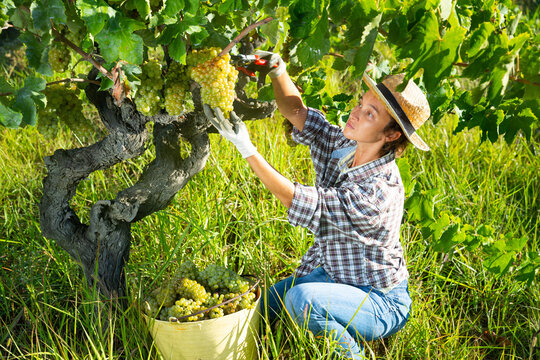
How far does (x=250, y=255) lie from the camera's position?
2.62 metres

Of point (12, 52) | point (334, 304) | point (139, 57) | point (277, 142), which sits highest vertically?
point (12, 52)

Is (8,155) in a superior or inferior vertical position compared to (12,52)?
inferior

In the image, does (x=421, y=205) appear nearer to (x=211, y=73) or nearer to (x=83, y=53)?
(x=211, y=73)

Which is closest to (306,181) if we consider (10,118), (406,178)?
(406,178)

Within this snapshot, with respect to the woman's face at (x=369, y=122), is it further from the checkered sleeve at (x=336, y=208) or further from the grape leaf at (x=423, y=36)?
the grape leaf at (x=423, y=36)

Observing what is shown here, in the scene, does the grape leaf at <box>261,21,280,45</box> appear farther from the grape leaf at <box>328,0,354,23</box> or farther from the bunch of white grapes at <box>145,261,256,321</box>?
the bunch of white grapes at <box>145,261,256,321</box>

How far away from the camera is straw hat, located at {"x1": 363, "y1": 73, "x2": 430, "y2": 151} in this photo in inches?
78.5

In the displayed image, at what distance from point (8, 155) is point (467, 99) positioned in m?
2.80

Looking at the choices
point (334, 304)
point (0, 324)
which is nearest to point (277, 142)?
point (334, 304)

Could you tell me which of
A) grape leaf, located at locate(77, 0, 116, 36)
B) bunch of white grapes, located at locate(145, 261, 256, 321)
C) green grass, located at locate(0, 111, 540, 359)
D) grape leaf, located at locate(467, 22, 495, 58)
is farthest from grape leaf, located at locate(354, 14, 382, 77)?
green grass, located at locate(0, 111, 540, 359)

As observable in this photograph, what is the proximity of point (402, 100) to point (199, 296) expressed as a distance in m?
1.06

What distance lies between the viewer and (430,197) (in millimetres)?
2232

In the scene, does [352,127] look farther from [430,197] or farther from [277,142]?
[277,142]

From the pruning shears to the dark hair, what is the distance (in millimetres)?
512
